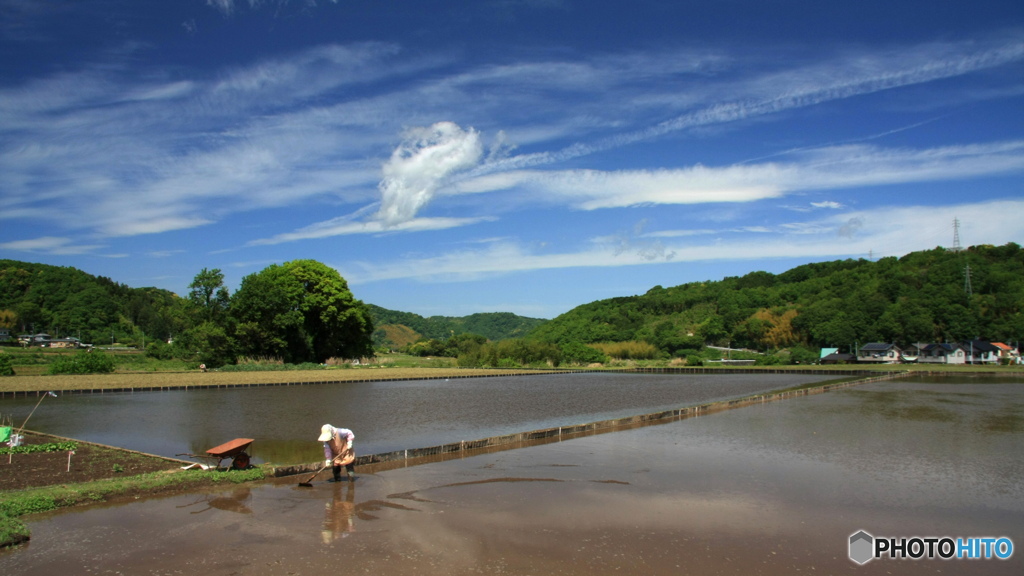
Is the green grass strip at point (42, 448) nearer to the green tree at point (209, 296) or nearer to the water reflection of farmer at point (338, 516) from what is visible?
the water reflection of farmer at point (338, 516)

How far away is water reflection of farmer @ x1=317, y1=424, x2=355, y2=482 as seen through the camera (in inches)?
344

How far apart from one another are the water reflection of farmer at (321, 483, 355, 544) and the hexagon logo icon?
5399 millimetres

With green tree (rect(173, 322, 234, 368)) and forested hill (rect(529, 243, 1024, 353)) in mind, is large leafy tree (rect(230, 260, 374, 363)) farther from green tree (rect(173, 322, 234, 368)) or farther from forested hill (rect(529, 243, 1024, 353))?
forested hill (rect(529, 243, 1024, 353))

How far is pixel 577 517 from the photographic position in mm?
7508

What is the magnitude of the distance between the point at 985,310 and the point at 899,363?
14218 mm

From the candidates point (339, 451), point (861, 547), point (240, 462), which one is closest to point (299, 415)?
point (240, 462)

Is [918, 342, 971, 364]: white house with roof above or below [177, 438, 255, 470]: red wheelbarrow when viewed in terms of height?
below

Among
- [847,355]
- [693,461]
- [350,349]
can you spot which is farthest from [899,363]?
[693,461]

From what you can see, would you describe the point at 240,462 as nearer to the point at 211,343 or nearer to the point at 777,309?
the point at 211,343

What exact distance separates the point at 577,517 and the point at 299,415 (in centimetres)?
1296

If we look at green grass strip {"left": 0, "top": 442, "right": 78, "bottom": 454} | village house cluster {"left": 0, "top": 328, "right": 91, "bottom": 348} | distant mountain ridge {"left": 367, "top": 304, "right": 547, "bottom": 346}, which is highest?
distant mountain ridge {"left": 367, "top": 304, "right": 547, "bottom": 346}

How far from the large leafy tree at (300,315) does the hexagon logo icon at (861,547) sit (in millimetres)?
38050

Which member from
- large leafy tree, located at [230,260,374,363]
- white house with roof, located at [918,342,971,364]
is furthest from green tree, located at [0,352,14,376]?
white house with roof, located at [918,342,971,364]

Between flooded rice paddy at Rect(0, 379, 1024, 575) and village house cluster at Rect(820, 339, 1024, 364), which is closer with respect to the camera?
flooded rice paddy at Rect(0, 379, 1024, 575)
